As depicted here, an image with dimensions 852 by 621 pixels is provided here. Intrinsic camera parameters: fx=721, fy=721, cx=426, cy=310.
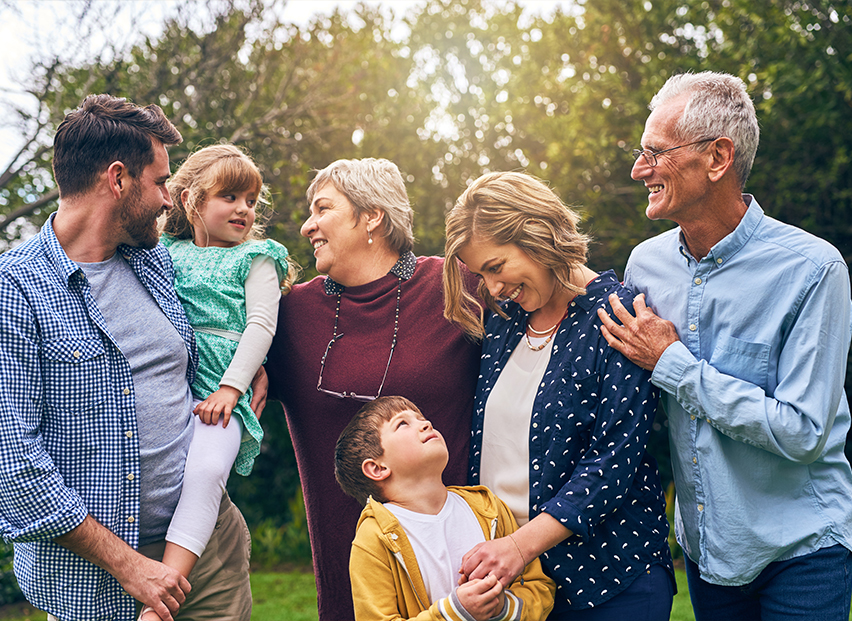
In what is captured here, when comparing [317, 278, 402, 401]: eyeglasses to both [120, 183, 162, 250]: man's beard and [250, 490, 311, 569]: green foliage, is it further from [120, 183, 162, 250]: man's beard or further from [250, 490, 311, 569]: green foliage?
[250, 490, 311, 569]: green foliage

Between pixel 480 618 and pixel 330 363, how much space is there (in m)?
1.09

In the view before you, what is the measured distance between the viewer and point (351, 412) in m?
2.67

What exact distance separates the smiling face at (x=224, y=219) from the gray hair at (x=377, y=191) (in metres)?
0.26

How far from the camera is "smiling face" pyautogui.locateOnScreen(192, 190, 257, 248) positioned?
8.96ft

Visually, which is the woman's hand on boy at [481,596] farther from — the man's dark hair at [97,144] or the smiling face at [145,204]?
the man's dark hair at [97,144]

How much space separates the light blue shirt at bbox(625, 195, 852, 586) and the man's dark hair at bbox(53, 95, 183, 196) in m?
1.75

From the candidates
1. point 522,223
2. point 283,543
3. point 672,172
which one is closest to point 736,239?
point 672,172

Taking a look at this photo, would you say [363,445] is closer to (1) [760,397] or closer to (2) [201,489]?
(2) [201,489]

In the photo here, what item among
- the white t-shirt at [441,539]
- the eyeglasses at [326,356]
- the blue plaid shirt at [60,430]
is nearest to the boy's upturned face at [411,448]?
the white t-shirt at [441,539]

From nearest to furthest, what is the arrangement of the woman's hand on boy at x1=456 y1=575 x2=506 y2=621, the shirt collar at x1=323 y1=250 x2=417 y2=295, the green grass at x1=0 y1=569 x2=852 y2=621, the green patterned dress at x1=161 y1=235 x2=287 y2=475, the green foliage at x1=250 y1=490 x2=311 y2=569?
1. the woman's hand on boy at x1=456 y1=575 x2=506 y2=621
2. the green patterned dress at x1=161 y1=235 x2=287 y2=475
3. the shirt collar at x1=323 y1=250 x2=417 y2=295
4. the green grass at x1=0 y1=569 x2=852 y2=621
5. the green foliage at x1=250 y1=490 x2=311 y2=569

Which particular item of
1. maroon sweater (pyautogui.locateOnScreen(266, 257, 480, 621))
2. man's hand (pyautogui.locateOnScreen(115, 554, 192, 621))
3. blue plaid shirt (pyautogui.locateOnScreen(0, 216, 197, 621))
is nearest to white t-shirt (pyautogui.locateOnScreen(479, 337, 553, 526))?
maroon sweater (pyautogui.locateOnScreen(266, 257, 480, 621))

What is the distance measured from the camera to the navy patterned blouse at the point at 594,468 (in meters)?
2.06

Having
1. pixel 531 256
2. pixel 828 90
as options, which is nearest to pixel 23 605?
pixel 531 256

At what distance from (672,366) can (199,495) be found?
1.52 m
